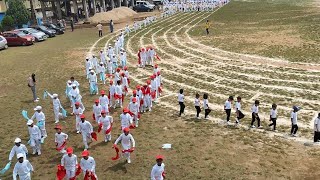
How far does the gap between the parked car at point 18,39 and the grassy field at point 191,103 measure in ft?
4.68

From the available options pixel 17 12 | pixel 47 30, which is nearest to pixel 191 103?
pixel 47 30

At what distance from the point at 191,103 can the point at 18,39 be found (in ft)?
73.4

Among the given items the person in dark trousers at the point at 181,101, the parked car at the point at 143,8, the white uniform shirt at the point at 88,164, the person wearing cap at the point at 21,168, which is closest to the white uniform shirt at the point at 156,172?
the white uniform shirt at the point at 88,164

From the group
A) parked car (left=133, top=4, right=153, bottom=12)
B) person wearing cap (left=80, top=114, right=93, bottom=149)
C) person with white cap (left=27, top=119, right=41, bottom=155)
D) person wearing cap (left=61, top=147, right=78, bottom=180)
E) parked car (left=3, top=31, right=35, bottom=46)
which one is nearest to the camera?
person wearing cap (left=61, top=147, right=78, bottom=180)

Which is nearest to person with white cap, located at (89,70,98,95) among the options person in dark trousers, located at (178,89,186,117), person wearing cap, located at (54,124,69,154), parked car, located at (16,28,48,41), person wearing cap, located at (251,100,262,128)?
person in dark trousers, located at (178,89,186,117)

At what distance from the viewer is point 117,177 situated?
9.78 meters

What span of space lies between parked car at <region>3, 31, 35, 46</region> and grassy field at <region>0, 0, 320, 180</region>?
1427 millimetres

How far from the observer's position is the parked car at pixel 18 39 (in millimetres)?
32531

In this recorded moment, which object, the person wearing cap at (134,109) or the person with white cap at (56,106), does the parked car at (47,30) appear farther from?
the person wearing cap at (134,109)

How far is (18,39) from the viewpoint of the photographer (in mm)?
32594

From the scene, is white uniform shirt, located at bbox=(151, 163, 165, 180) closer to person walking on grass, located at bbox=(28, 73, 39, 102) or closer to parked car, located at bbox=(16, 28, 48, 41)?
person walking on grass, located at bbox=(28, 73, 39, 102)

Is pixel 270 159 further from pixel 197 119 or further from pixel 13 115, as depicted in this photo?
pixel 13 115

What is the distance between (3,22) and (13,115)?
2932 centimetres

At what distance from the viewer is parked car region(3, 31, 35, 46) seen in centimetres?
3253
